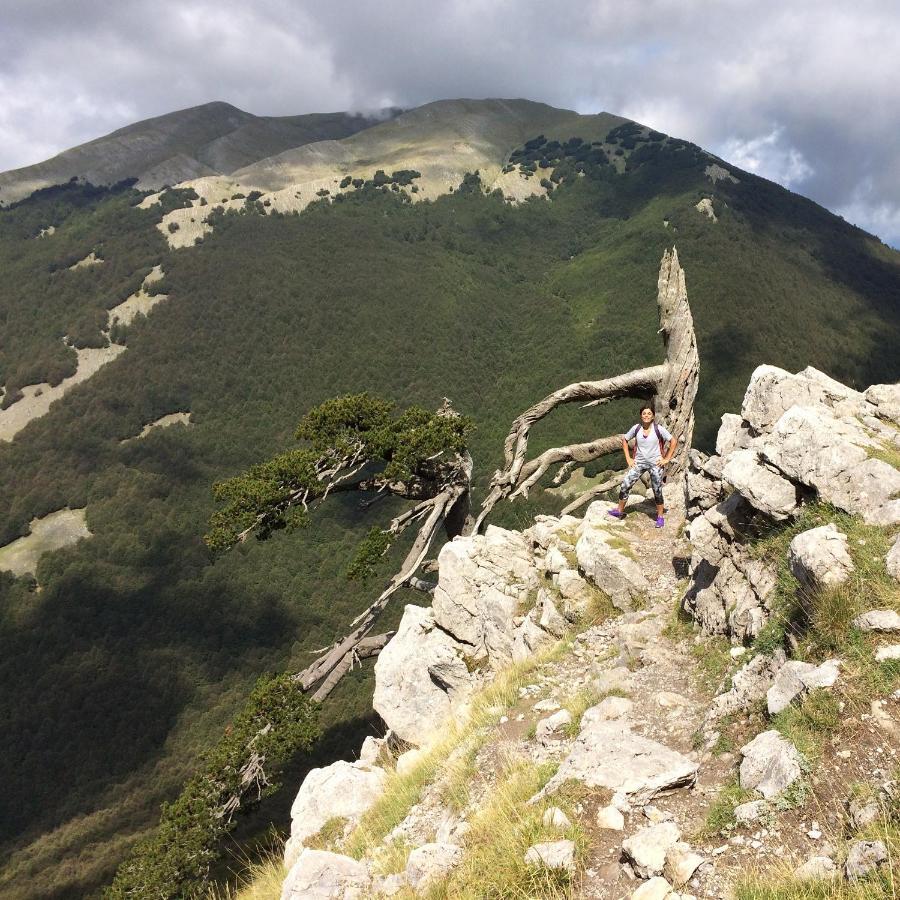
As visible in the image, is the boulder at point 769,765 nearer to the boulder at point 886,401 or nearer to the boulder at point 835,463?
the boulder at point 835,463

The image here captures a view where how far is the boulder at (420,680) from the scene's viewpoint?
1467cm

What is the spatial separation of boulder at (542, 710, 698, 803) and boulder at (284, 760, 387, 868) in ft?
15.5

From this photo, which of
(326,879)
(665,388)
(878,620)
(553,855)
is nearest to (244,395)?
(665,388)

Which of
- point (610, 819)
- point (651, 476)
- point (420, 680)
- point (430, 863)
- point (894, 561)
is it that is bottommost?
point (420, 680)

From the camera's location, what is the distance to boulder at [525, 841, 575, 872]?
577 cm

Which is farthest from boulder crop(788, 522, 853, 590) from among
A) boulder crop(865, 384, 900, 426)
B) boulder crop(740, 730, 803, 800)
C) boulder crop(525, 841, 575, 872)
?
boulder crop(865, 384, 900, 426)

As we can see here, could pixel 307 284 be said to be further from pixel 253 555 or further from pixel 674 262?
pixel 674 262

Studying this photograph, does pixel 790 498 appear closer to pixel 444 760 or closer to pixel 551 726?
pixel 551 726

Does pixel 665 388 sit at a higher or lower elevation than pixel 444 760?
higher

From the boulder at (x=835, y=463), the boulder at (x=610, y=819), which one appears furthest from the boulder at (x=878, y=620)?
the boulder at (x=610, y=819)

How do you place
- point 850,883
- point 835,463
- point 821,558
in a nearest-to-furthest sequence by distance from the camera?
point 850,883, point 821,558, point 835,463

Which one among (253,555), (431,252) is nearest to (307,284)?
(431,252)

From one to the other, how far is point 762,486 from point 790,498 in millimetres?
434

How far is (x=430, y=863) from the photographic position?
22.1 feet
